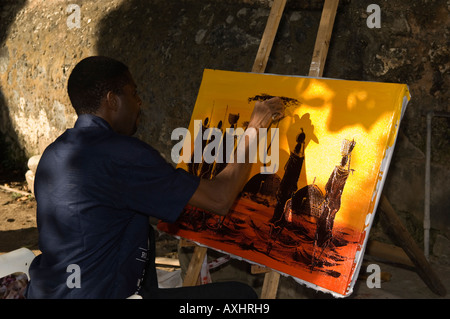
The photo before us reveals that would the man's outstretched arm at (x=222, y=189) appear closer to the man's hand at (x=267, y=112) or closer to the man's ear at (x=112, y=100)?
the man's hand at (x=267, y=112)

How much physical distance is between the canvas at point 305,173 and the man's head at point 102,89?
73 centimetres

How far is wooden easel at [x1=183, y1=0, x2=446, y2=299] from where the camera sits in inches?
84.7

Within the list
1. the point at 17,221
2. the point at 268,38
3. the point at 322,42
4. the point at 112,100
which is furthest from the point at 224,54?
the point at 17,221

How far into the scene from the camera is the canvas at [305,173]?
1903 mm

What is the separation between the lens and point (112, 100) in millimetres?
1683

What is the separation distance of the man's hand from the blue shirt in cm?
56

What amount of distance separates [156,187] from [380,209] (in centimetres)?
131
